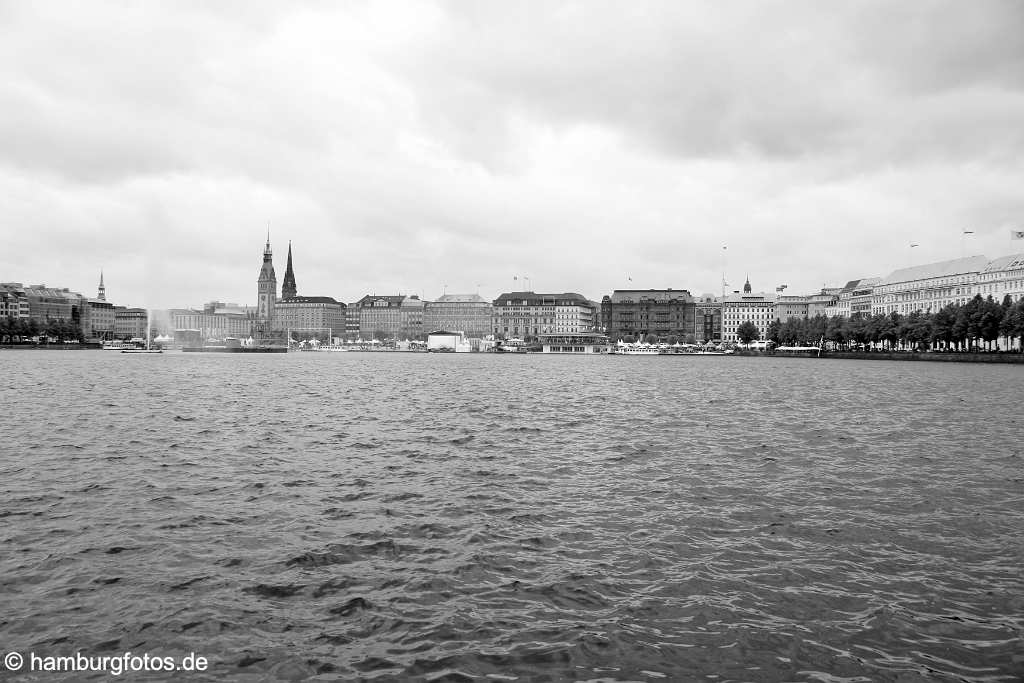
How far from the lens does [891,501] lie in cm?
1798

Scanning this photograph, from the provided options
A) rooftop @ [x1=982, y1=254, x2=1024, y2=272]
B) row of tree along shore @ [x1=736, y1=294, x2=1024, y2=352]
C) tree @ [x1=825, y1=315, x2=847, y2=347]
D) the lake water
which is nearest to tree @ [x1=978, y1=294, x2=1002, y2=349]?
row of tree along shore @ [x1=736, y1=294, x2=1024, y2=352]

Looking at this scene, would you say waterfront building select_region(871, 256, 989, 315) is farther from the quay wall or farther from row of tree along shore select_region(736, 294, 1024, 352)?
the quay wall

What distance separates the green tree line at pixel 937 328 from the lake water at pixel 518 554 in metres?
104

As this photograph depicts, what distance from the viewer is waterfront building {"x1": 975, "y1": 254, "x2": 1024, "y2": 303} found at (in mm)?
149875

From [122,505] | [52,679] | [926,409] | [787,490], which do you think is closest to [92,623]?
[52,679]

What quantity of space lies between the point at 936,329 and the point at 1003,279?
4165 cm

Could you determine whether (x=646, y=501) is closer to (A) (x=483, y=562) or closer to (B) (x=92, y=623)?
(A) (x=483, y=562)

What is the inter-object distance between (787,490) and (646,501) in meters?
4.33

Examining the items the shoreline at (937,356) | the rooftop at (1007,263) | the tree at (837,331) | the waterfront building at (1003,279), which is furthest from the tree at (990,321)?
the tree at (837,331)

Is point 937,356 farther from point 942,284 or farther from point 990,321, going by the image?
point 942,284

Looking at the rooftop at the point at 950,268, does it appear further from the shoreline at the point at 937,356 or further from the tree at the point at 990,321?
the tree at the point at 990,321

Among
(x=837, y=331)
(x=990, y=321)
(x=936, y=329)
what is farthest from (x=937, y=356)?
(x=837, y=331)

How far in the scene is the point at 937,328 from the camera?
128 metres

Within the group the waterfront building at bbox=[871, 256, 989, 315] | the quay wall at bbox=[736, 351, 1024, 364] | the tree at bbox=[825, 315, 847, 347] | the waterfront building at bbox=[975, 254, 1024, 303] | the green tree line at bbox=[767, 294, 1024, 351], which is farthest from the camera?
the waterfront building at bbox=[871, 256, 989, 315]
